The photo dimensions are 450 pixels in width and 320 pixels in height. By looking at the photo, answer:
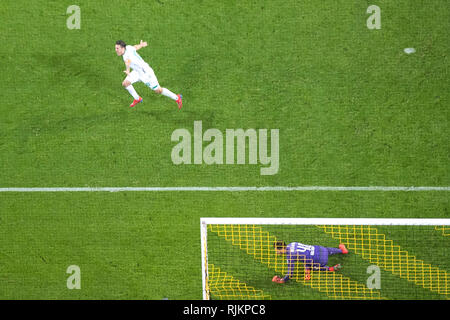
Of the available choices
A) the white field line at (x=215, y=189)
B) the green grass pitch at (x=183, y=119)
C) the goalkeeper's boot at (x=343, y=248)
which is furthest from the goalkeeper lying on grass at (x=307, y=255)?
the white field line at (x=215, y=189)

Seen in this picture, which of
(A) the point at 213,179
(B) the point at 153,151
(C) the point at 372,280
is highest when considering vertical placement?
(B) the point at 153,151

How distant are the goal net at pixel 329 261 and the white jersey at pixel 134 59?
8.80 feet

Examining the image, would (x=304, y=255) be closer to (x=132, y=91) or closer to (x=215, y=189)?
(x=215, y=189)

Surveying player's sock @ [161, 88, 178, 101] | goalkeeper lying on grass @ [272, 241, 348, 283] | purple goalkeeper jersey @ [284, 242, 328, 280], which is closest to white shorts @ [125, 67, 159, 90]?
player's sock @ [161, 88, 178, 101]

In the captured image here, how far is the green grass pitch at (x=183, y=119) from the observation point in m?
6.38

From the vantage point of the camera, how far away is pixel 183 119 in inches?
257

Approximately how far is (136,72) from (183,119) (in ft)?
3.40

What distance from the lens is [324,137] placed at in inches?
252

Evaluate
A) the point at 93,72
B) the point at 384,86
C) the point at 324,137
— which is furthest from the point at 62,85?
the point at 384,86

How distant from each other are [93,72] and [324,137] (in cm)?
381

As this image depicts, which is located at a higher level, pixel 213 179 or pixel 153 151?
pixel 153 151

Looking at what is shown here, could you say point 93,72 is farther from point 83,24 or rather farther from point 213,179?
point 213,179

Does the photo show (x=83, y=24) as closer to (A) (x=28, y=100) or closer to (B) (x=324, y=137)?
(A) (x=28, y=100)

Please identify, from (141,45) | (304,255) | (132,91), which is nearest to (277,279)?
(304,255)
